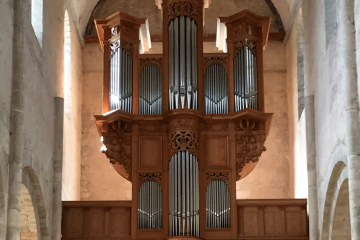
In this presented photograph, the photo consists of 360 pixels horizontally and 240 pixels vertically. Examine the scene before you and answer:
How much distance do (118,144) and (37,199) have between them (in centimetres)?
263

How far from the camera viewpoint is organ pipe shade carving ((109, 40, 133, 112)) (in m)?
18.6

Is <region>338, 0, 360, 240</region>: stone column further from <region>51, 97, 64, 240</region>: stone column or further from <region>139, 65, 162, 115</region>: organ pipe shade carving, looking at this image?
<region>51, 97, 64, 240</region>: stone column

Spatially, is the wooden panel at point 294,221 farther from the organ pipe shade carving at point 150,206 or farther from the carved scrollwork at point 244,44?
the carved scrollwork at point 244,44

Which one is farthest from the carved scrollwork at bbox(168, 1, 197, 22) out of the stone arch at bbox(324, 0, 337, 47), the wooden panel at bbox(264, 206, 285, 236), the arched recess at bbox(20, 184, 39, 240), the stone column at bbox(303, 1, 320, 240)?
the arched recess at bbox(20, 184, 39, 240)

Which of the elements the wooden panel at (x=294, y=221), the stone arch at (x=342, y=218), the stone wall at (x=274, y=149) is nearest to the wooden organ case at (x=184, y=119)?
the wooden panel at (x=294, y=221)

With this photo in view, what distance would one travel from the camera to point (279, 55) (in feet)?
78.5

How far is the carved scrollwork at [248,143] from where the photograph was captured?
18172 millimetres

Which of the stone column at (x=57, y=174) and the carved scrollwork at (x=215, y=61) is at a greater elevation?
the carved scrollwork at (x=215, y=61)

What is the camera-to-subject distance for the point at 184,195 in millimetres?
17625

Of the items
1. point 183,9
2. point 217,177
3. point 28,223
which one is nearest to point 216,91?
point 217,177

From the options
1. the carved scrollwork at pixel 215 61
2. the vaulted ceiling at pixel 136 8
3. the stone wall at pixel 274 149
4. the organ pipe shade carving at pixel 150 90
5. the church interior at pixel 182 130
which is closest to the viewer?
the church interior at pixel 182 130

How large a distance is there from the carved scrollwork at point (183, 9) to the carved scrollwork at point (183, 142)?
3023mm

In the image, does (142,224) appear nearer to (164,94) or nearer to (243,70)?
(164,94)

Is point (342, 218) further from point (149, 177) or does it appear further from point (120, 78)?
point (120, 78)
